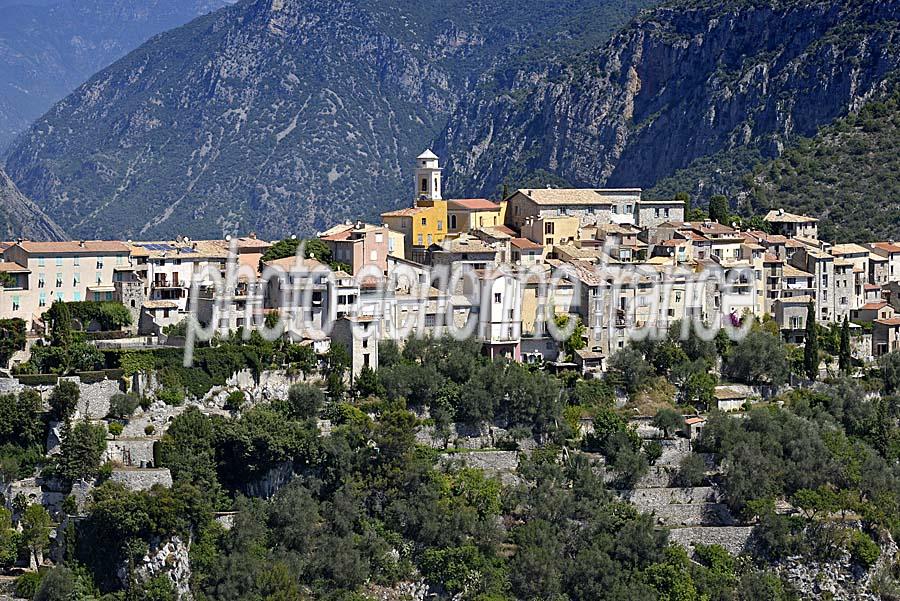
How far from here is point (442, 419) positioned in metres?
57.3

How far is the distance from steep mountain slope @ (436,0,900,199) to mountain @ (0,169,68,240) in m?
41.5

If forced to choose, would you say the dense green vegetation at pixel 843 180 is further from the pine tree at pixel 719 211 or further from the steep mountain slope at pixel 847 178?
the pine tree at pixel 719 211

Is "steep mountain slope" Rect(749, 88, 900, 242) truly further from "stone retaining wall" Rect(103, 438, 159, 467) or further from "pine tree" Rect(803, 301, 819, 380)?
"stone retaining wall" Rect(103, 438, 159, 467)

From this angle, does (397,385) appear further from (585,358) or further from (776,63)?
(776,63)

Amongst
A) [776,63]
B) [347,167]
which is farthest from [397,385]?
[347,167]

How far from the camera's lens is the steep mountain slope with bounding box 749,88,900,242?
9462cm

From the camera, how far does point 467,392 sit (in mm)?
57938

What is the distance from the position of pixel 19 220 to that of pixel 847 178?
54629mm

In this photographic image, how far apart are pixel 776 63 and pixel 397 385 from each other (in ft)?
272

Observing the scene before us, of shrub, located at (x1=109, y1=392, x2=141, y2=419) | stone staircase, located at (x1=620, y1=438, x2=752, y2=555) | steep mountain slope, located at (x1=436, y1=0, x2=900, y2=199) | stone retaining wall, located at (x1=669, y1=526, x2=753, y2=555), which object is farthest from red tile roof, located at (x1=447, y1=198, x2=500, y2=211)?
steep mountain slope, located at (x1=436, y1=0, x2=900, y2=199)

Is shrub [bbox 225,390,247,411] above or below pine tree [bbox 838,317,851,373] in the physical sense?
below

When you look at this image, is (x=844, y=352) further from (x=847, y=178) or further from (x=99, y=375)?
(x=847, y=178)

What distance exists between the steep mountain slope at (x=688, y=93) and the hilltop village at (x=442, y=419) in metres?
55.3

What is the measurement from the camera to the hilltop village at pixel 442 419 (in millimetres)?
50906
